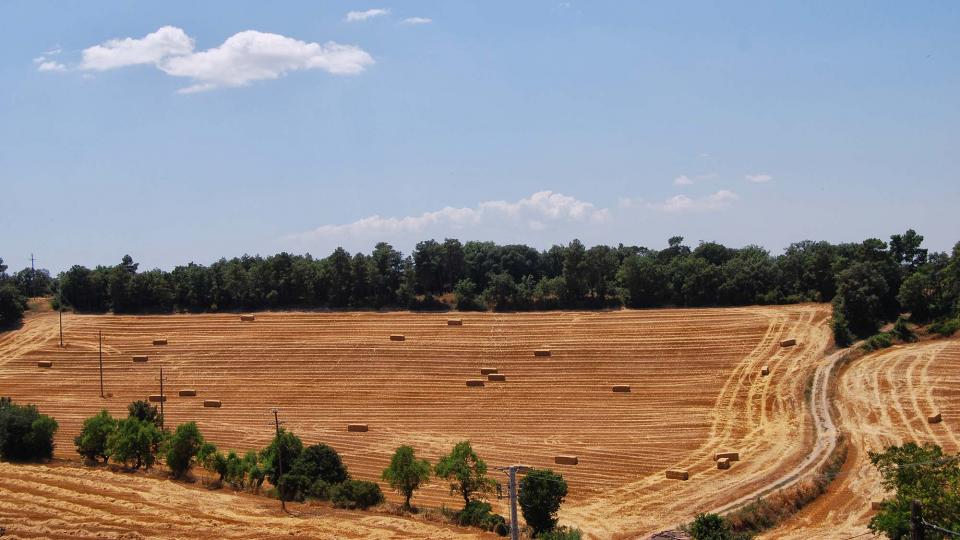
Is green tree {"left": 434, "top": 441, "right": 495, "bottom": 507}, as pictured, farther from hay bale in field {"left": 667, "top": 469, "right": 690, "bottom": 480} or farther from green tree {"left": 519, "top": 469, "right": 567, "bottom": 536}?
hay bale in field {"left": 667, "top": 469, "right": 690, "bottom": 480}

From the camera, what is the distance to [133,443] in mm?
53531

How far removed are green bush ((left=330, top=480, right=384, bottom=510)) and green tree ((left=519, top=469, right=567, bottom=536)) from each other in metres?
9.31

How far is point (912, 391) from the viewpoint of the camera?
195ft

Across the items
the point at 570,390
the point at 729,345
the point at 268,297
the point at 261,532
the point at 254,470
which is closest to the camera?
the point at 261,532

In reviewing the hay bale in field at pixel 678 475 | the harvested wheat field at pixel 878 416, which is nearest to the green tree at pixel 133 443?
the hay bale in field at pixel 678 475

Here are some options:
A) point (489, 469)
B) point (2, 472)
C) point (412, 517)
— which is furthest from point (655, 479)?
point (2, 472)

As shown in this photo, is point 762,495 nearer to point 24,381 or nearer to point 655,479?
point 655,479

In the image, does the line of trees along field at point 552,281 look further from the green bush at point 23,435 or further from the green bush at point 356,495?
the green bush at point 356,495

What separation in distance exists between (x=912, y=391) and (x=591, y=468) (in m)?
22.4

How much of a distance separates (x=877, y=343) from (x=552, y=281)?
31.3m

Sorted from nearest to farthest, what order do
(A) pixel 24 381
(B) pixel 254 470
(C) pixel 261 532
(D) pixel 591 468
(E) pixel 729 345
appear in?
(C) pixel 261 532, (B) pixel 254 470, (D) pixel 591 468, (E) pixel 729 345, (A) pixel 24 381

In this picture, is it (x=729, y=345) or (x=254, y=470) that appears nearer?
(x=254, y=470)

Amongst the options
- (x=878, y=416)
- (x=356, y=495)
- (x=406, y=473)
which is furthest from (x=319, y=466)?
(x=878, y=416)

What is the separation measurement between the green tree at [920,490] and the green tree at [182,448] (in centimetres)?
3626
